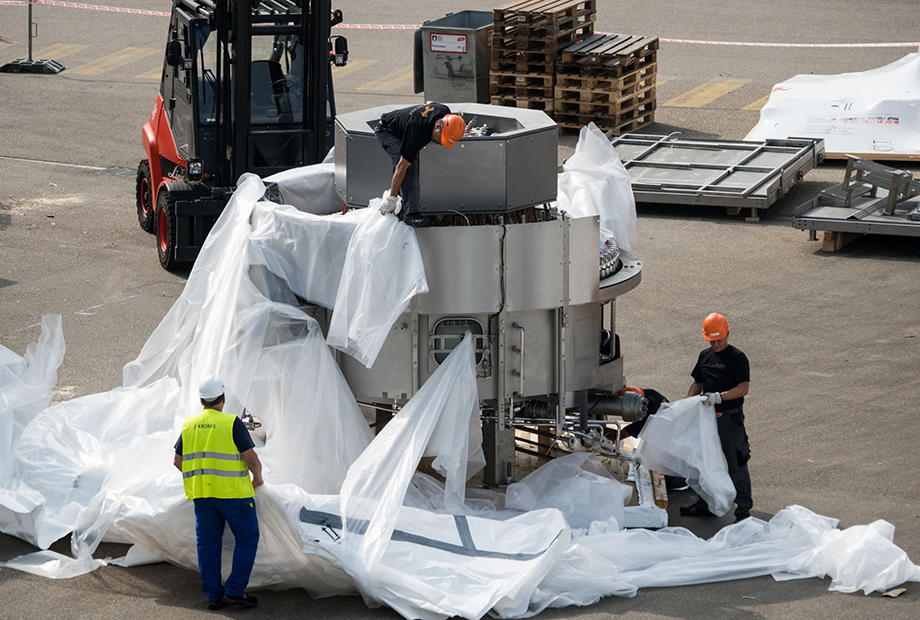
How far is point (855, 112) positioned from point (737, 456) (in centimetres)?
986

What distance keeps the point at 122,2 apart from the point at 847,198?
1877 centimetres

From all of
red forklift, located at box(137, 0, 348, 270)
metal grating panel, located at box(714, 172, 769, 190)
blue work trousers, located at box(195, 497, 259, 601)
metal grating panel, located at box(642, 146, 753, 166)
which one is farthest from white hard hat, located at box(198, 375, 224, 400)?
metal grating panel, located at box(642, 146, 753, 166)

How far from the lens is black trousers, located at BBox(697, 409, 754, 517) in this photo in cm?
779

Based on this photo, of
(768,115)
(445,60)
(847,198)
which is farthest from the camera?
(445,60)

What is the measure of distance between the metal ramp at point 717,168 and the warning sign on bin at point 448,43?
3.10 meters

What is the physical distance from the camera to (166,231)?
13.0 meters

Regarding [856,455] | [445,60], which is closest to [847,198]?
[856,455]

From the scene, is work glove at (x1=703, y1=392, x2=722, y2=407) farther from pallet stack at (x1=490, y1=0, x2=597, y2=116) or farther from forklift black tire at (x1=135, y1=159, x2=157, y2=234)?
pallet stack at (x1=490, y1=0, x2=597, y2=116)

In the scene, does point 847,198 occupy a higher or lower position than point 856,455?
higher

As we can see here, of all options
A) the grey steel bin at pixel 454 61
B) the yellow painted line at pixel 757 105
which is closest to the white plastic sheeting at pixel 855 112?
the yellow painted line at pixel 757 105

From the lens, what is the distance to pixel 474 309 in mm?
7363

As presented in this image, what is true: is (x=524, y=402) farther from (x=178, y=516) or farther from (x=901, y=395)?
(x=901, y=395)

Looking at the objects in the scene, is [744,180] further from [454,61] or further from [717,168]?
[454,61]

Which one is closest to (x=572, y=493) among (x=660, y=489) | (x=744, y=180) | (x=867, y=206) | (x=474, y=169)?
(x=660, y=489)
